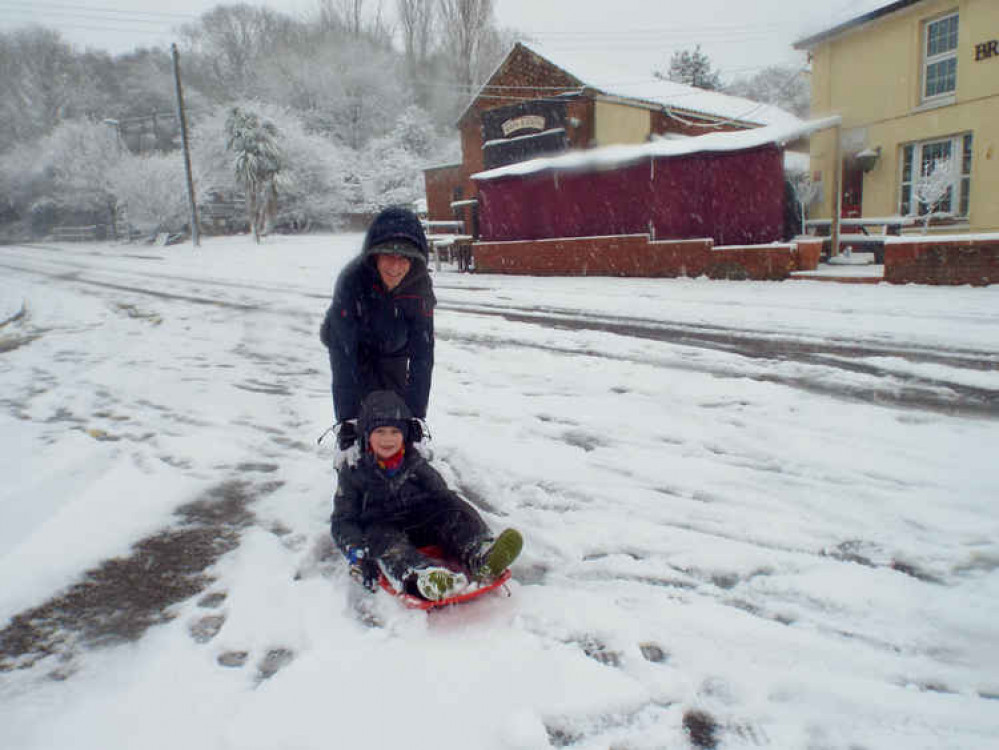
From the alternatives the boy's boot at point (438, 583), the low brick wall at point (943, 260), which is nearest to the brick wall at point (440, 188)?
the low brick wall at point (943, 260)

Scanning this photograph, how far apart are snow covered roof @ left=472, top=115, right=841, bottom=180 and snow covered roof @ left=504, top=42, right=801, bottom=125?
749cm

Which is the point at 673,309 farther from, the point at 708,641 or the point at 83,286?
the point at 83,286

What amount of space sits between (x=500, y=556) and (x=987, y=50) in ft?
59.4

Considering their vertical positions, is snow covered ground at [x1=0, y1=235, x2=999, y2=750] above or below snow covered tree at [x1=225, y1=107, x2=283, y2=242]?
below

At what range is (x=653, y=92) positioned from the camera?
2528 cm

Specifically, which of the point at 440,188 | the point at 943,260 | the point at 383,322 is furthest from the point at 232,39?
the point at 383,322

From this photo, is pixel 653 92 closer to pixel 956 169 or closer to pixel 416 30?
pixel 956 169

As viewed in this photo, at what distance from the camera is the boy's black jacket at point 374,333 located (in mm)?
3195

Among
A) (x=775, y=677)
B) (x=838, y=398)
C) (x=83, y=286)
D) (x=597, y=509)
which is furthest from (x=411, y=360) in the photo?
(x=83, y=286)

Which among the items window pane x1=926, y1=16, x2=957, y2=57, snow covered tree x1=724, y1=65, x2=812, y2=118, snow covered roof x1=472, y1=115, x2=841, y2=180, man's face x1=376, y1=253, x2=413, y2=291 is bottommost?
man's face x1=376, y1=253, x2=413, y2=291

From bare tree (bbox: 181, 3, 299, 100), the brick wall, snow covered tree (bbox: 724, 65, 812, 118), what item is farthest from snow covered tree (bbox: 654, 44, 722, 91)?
bare tree (bbox: 181, 3, 299, 100)

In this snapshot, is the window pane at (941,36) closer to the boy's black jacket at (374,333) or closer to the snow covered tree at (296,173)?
the boy's black jacket at (374,333)

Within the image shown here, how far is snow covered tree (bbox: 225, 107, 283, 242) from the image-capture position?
98.0 ft

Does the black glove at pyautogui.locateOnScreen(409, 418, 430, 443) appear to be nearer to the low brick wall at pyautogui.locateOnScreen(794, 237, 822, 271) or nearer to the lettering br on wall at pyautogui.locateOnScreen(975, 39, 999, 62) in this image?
the low brick wall at pyautogui.locateOnScreen(794, 237, 822, 271)
